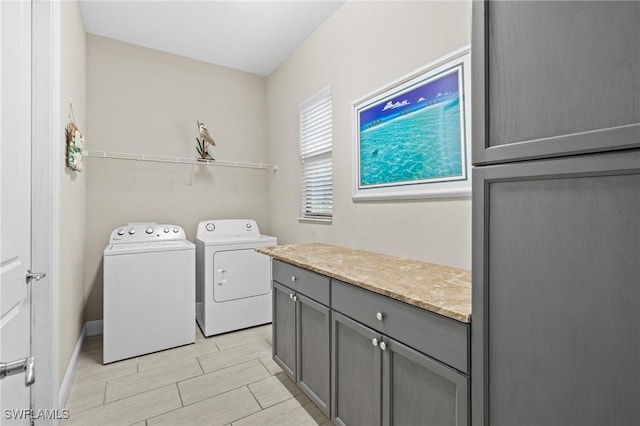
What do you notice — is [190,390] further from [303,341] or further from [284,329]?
[303,341]

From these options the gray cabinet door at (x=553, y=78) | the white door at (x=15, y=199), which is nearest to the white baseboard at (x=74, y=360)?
the white door at (x=15, y=199)

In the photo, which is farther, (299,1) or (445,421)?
(299,1)

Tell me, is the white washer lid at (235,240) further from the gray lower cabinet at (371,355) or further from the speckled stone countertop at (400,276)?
the gray lower cabinet at (371,355)

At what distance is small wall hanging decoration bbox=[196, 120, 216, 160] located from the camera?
3180 mm

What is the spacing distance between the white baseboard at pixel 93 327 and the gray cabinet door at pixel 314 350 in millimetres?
2234

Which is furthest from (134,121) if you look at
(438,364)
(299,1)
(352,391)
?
(438,364)

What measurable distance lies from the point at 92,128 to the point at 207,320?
2111 millimetres

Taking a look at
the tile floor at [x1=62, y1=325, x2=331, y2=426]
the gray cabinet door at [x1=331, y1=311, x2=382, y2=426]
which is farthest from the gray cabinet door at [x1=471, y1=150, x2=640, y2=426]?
the tile floor at [x1=62, y1=325, x2=331, y2=426]

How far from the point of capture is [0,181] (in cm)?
102

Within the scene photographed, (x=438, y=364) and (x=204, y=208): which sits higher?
(x=204, y=208)

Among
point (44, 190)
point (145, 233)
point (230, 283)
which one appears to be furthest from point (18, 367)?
point (145, 233)

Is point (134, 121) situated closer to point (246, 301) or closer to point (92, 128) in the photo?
point (92, 128)

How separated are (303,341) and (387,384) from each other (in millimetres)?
702

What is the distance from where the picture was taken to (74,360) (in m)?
2.22
